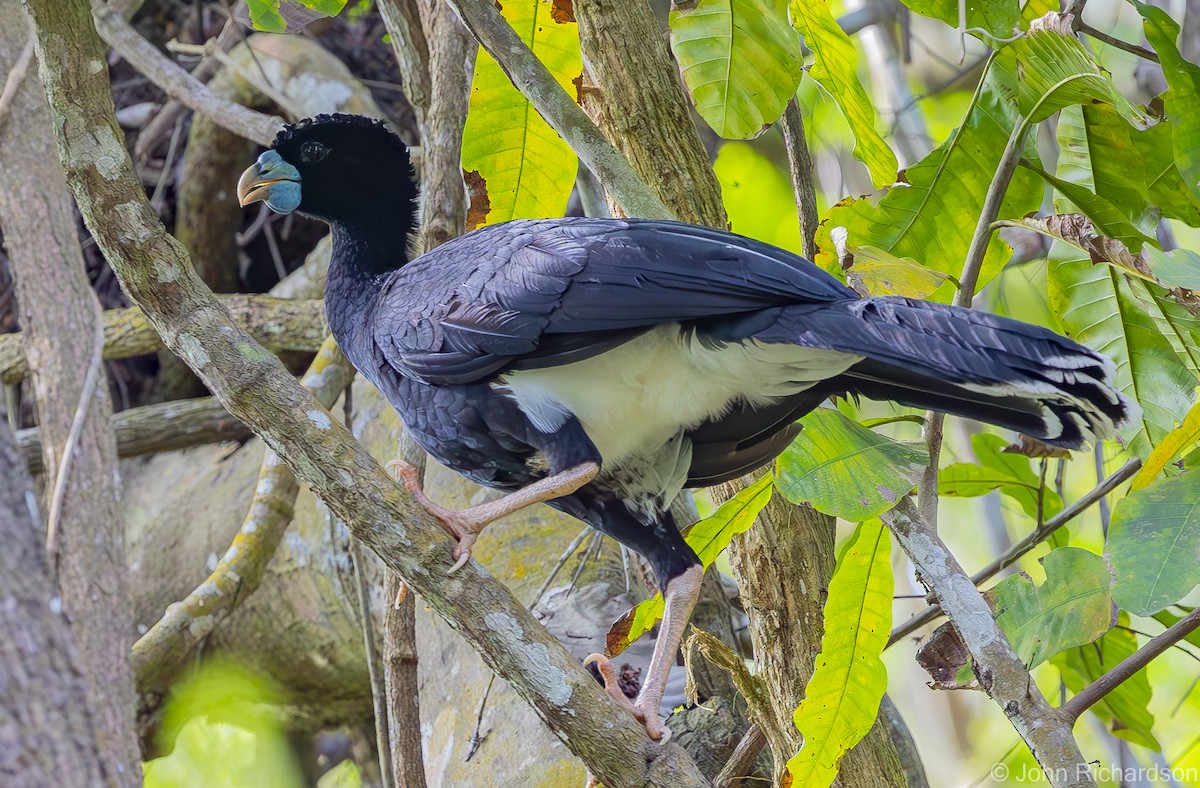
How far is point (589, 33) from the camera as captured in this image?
3.39 m

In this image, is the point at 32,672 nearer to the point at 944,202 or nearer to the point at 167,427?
the point at 944,202

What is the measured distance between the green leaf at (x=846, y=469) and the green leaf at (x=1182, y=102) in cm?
106

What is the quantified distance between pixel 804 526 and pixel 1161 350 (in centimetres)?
104

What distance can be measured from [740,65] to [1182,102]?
3.71ft

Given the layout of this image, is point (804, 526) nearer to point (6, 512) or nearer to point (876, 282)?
point (876, 282)

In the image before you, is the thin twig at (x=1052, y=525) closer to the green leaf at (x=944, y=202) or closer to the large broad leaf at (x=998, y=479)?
the large broad leaf at (x=998, y=479)

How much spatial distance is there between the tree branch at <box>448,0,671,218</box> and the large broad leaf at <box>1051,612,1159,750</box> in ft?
6.61

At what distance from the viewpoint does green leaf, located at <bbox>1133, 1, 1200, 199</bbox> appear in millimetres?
2959

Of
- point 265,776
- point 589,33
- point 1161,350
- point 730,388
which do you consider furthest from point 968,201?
point 265,776

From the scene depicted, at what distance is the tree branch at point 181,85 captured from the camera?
4.80 meters

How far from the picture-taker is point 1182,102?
2.98m

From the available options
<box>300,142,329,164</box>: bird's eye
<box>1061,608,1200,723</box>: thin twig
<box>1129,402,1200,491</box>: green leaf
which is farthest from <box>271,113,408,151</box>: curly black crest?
<box>1061,608,1200,723</box>: thin twig

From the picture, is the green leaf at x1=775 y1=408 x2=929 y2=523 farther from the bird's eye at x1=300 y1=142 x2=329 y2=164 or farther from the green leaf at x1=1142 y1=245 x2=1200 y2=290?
the bird's eye at x1=300 y1=142 x2=329 y2=164

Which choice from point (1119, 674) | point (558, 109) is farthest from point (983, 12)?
point (1119, 674)
